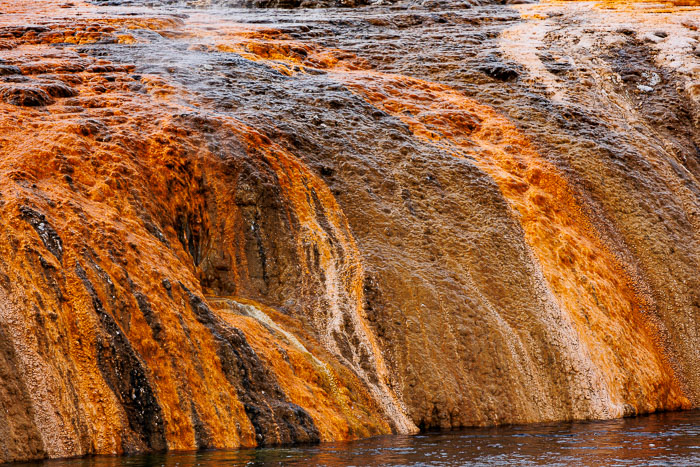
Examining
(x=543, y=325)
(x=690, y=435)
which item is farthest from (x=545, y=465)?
(x=543, y=325)

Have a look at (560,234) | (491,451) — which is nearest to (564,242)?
(560,234)

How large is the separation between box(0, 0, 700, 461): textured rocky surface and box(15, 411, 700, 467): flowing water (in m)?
0.79

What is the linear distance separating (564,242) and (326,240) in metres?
4.77

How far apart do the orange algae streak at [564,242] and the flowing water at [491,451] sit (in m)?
2.32

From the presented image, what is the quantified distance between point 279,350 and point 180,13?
724 inches

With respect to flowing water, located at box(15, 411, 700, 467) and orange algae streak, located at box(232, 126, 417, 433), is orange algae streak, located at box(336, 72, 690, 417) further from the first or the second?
orange algae streak, located at box(232, 126, 417, 433)

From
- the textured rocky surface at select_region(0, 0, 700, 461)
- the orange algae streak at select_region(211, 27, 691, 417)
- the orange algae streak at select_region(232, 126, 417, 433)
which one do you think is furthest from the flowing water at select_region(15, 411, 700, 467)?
the orange algae streak at select_region(211, 27, 691, 417)

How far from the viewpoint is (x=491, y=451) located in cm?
967

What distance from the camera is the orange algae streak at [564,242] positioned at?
14359mm

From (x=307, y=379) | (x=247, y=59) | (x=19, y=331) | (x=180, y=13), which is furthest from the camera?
(x=180, y=13)

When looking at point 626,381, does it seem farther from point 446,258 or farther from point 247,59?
point 247,59

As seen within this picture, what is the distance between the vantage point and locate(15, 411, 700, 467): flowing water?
881 cm

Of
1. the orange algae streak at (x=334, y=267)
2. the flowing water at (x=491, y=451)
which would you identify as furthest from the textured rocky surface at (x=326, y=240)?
the flowing water at (x=491, y=451)

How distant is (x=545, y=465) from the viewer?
848 cm
